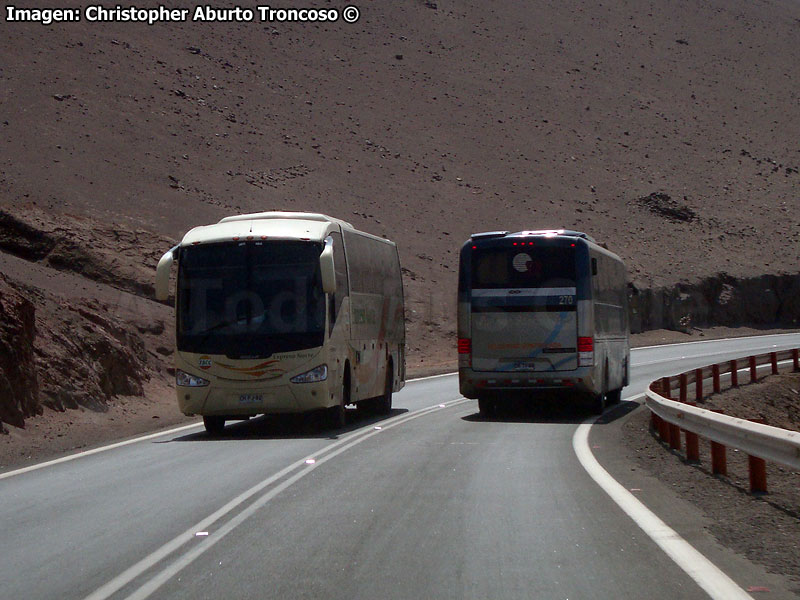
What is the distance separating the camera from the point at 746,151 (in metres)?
80.9

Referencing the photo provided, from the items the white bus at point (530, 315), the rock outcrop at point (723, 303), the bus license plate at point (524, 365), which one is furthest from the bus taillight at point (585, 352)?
the rock outcrop at point (723, 303)

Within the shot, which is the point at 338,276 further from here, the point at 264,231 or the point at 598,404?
the point at 598,404

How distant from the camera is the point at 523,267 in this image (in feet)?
67.0

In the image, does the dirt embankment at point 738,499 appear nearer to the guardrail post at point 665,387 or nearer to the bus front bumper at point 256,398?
the guardrail post at point 665,387

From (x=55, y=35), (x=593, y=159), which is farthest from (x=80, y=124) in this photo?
(x=593, y=159)

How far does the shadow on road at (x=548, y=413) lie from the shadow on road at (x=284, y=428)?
2.15m

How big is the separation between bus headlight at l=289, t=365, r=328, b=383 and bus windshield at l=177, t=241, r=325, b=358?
408 mm

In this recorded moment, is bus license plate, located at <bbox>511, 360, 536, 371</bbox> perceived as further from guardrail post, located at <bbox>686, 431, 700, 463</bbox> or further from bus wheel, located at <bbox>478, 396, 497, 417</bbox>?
guardrail post, located at <bbox>686, 431, 700, 463</bbox>

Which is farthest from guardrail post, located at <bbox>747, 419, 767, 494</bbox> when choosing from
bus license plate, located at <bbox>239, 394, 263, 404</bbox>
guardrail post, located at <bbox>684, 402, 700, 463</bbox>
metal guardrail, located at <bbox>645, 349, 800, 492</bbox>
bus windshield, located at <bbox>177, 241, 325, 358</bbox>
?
bus license plate, located at <bbox>239, 394, 263, 404</bbox>

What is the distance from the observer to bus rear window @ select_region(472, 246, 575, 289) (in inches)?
797

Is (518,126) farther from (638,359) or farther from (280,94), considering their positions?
(638,359)

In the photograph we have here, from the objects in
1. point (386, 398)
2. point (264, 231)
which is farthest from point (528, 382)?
point (264, 231)

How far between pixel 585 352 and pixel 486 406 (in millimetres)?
3078

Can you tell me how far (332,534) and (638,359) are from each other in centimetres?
3705
